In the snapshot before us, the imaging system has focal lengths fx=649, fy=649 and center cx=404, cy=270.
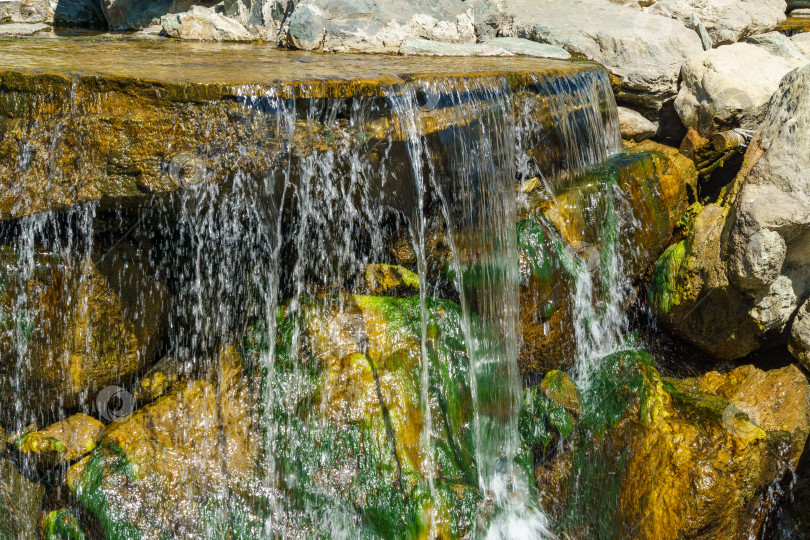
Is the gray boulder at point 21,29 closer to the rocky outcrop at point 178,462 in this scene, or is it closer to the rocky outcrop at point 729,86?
the rocky outcrop at point 178,462

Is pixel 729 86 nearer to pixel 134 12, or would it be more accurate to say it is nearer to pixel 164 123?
pixel 164 123

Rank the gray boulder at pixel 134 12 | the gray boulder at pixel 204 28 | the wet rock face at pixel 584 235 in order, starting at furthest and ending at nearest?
1. the gray boulder at pixel 134 12
2. the gray boulder at pixel 204 28
3. the wet rock face at pixel 584 235

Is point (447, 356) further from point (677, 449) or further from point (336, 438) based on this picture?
A: point (677, 449)

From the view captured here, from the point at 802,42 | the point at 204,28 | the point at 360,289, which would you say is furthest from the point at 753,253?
the point at 204,28

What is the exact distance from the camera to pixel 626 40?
20.9 ft

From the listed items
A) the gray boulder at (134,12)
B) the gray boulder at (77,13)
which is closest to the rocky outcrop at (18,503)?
the gray boulder at (134,12)

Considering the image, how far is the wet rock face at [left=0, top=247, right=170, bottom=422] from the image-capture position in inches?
139

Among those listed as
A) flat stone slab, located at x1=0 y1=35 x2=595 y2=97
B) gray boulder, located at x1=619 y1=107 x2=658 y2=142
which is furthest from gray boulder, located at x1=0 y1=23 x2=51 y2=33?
gray boulder, located at x1=619 y1=107 x2=658 y2=142

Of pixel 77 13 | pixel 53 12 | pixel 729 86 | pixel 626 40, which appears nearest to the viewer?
pixel 729 86

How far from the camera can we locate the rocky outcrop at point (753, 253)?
4012 millimetres

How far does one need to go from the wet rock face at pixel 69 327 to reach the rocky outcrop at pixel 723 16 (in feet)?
21.2

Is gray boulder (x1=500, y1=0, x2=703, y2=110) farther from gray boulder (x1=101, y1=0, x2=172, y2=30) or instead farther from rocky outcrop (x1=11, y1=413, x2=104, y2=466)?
rocky outcrop (x1=11, y1=413, x2=104, y2=466)

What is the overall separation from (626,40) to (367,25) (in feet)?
8.36

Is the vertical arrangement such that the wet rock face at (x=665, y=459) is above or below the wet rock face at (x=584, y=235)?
below
